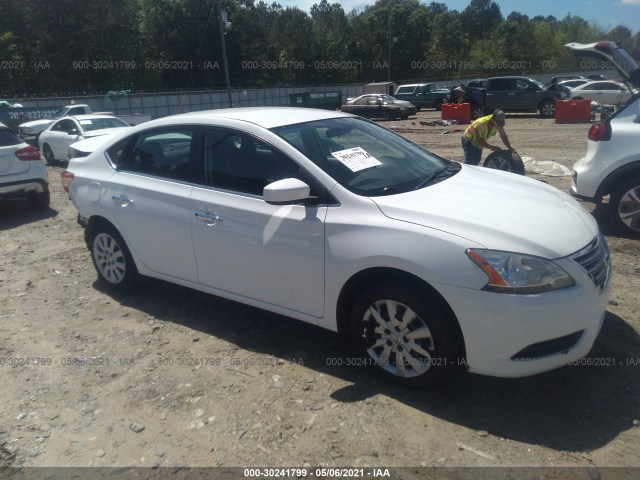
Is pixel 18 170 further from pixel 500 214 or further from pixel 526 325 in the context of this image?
pixel 526 325

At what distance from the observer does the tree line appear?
3922 centimetres

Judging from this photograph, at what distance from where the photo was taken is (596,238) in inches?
130

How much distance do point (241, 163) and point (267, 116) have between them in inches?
18.7

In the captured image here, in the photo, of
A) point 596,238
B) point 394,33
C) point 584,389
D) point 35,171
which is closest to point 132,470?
point 584,389

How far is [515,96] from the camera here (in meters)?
22.8

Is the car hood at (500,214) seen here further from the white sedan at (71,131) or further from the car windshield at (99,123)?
the car windshield at (99,123)

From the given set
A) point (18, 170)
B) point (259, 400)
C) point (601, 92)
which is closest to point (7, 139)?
point (18, 170)

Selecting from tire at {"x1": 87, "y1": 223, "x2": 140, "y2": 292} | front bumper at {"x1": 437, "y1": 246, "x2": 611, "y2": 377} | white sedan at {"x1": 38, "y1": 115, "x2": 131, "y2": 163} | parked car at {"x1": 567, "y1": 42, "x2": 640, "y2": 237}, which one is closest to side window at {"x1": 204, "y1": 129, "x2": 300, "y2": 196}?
tire at {"x1": 87, "y1": 223, "x2": 140, "y2": 292}

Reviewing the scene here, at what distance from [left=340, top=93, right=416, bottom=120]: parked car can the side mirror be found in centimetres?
2444

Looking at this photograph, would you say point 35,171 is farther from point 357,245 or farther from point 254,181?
point 357,245

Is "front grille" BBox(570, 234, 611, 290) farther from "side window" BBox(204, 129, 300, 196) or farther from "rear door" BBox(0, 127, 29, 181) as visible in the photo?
"rear door" BBox(0, 127, 29, 181)

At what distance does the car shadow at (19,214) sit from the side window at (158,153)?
14.3 ft

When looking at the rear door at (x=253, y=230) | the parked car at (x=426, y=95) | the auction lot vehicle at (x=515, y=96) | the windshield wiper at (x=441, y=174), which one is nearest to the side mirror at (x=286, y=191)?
the rear door at (x=253, y=230)

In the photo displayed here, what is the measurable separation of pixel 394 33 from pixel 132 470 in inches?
2860
